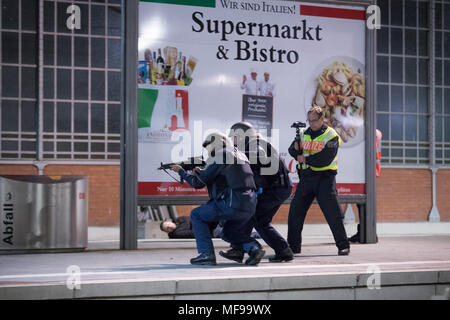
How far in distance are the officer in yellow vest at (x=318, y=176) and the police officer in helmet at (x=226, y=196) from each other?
1582 millimetres

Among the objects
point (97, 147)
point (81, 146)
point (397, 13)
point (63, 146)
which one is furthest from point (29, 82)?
point (397, 13)

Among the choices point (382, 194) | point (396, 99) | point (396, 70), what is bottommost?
point (382, 194)

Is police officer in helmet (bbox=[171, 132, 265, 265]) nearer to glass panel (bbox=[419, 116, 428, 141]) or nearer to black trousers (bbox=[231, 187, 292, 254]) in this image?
black trousers (bbox=[231, 187, 292, 254])

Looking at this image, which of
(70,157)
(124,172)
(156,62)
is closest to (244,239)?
(124,172)

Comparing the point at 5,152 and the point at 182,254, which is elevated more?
the point at 5,152

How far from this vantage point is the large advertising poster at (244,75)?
9352 mm

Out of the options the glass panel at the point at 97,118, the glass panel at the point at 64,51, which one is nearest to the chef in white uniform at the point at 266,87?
the glass panel at the point at 97,118

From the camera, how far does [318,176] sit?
8.63 metres

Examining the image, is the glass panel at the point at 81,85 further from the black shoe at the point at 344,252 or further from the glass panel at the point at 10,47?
the black shoe at the point at 344,252

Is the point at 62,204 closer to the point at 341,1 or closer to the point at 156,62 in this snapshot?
the point at 156,62

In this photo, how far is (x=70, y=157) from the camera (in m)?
15.1

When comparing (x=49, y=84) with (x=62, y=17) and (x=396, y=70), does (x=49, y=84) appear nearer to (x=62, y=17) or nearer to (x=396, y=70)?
(x=62, y=17)

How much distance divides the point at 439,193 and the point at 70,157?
358 inches

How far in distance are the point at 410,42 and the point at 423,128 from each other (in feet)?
7.22
